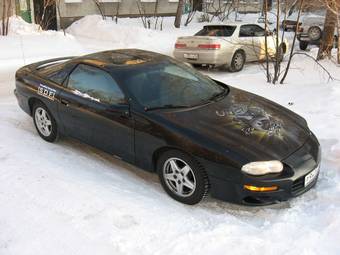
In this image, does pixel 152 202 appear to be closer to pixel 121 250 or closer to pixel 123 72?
pixel 121 250

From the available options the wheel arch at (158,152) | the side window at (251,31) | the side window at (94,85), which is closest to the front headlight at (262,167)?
the wheel arch at (158,152)

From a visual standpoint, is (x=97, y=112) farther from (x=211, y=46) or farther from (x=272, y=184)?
(x=211, y=46)

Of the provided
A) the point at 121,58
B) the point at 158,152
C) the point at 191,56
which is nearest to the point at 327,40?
the point at 191,56

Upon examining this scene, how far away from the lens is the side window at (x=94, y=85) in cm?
459

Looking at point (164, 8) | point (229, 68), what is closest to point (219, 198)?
point (229, 68)

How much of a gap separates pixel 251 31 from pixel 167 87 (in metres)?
8.30

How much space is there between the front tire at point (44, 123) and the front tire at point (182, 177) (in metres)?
1.81

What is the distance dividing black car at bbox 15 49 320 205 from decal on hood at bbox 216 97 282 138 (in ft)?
0.04

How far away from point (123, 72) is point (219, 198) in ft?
5.77

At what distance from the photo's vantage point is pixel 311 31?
15867 mm

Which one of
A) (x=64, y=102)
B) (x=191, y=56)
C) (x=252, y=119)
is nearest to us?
(x=252, y=119)

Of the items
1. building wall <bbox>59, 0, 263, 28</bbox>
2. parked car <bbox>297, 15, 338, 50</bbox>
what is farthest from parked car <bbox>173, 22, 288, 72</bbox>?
building wall <bbox>59, 0, 263, 28</bbox>

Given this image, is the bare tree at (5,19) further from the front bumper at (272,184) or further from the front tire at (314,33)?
the front bumper at (272,184)

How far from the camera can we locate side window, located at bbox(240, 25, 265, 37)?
1206 cm
